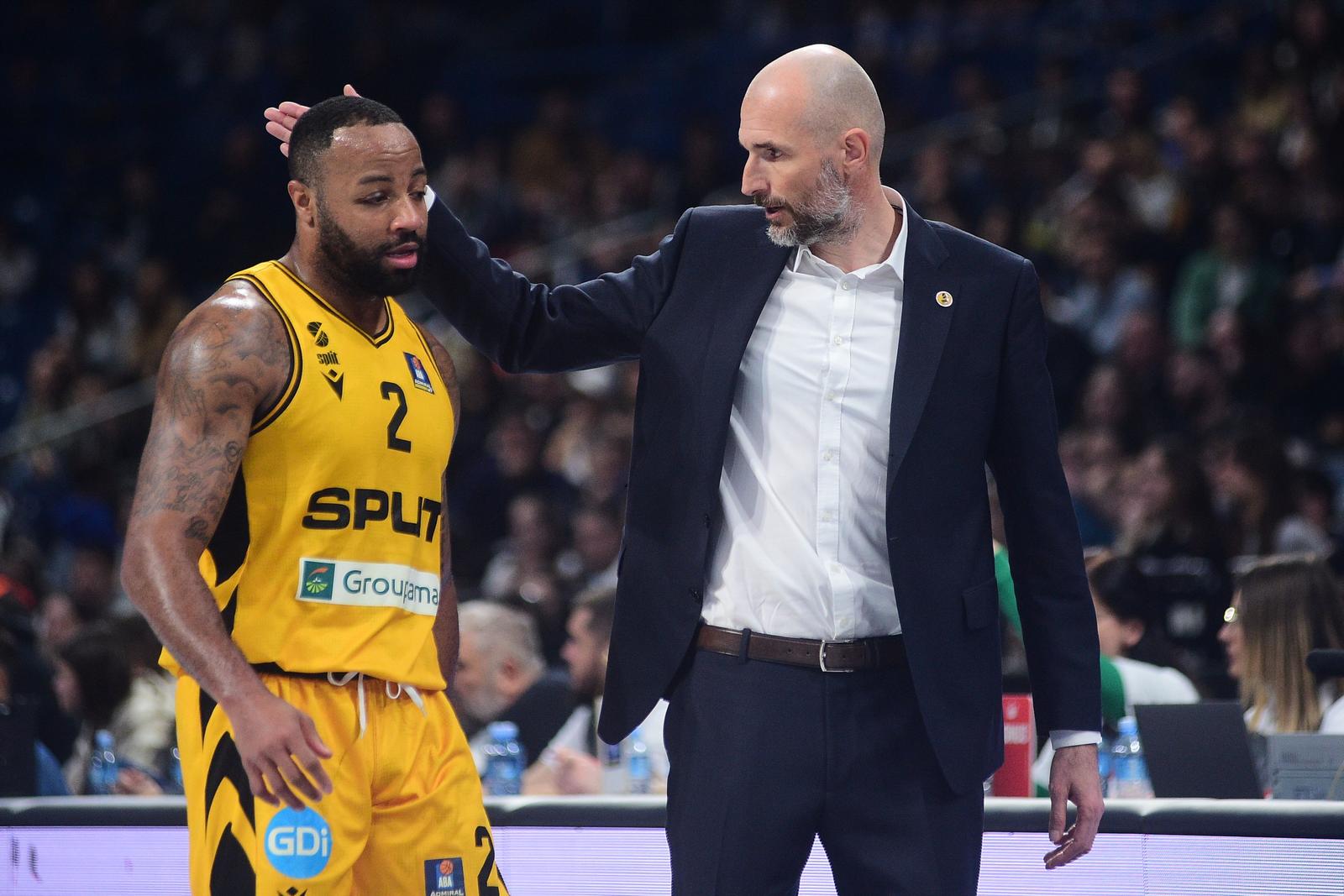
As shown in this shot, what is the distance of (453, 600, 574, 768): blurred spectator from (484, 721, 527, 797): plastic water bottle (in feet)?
1.44

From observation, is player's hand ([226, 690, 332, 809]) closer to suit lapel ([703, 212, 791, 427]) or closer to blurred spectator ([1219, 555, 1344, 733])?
suit lapel ([703, 212, 791, 427])

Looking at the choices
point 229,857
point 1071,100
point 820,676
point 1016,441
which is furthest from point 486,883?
point 1071,100

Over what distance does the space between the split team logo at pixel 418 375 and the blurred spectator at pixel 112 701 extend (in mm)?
3147

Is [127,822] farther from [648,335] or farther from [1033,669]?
[1033,669]

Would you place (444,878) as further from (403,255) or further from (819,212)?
(819,212)

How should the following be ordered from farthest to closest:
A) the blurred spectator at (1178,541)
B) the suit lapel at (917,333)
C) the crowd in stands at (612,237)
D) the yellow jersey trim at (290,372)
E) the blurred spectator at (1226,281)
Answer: the blurred spectator at (1226,281), the blurred spectator at (1178,541), the crowd in stands at (612,237), the suit lapel at (917,333), the yellow jersey trim at (290,372)

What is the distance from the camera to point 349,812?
2.71 meters

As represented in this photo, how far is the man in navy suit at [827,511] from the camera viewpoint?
2.78 m

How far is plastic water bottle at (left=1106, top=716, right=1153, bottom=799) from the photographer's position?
171 inches

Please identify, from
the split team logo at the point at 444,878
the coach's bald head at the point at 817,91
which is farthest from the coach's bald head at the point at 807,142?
the split team logo at the point at 444,878

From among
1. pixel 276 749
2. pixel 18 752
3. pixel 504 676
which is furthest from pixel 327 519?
pixel 504 676

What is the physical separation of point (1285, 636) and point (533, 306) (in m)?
2.63

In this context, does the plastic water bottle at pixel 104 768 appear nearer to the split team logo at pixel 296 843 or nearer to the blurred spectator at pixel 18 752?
the blurred spectator at pixel 18 752

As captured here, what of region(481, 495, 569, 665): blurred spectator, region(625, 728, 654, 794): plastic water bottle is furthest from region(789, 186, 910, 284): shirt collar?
region(481, 495, 569, 665): blurred spectator
